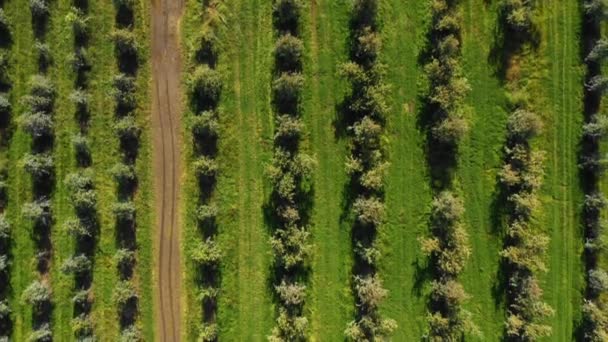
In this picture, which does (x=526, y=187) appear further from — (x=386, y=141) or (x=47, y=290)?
(x=47, y=290)

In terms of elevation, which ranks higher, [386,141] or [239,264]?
[386,141]

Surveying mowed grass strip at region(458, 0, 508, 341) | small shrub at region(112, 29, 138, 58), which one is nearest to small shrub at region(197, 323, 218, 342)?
mowed grass strip at region(458, 0, 508, 341)

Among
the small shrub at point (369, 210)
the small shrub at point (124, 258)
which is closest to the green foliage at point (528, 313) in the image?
the small shrub at point (369, 210)

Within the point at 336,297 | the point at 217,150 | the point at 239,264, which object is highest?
the point at 217,150

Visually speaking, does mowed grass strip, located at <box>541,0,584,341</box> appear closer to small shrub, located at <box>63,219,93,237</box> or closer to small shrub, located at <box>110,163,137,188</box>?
small shrub, located at <box>110,163,137,188</box>

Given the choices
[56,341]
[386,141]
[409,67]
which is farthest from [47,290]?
[409,67]

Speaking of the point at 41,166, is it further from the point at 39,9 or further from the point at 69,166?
the point at 39,9
